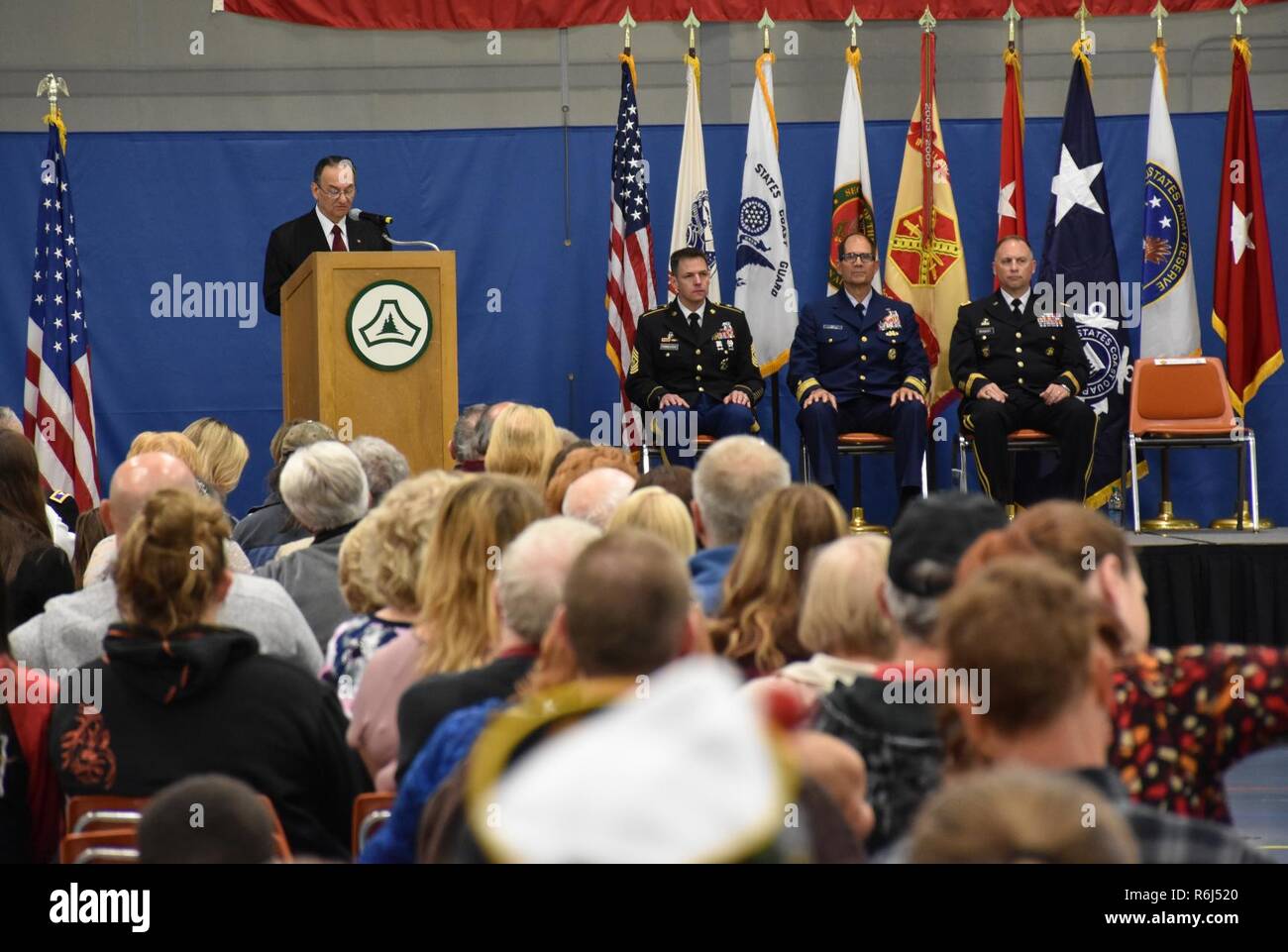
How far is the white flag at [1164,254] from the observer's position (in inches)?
324

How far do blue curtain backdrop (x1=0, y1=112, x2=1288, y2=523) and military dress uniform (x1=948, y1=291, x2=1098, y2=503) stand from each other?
95 centimetres

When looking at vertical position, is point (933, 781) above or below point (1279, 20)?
below

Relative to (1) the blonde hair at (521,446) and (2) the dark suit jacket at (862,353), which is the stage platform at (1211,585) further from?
(1) the blonde hair at (521,446)

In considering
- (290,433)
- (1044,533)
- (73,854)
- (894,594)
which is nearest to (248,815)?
(73,854)

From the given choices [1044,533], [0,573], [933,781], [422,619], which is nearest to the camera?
[933,781]

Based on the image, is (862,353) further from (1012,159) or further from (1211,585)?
(1211,585)

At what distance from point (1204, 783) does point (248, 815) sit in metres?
1.16

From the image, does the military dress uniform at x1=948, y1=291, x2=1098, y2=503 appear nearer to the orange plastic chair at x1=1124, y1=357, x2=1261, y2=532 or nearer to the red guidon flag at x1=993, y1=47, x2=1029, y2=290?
the orange plastic chair at x1=1124, y1=357, x2=1261, y2=532

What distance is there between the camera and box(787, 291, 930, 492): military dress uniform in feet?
25.6

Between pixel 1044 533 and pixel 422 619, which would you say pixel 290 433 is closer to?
pixel 422 619

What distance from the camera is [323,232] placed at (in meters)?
7.05

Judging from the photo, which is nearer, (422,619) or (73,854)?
(73,854)

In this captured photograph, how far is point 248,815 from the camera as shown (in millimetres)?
1616

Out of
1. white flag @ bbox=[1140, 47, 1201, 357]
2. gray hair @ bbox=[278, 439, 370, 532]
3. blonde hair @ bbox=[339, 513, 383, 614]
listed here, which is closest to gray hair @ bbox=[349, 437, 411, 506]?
gray hair @ bbox=[278, 439, 370, 532]
